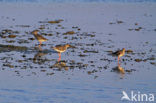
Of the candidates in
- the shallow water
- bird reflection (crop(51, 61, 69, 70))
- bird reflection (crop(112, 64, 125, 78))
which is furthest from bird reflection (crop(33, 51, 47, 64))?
bird reflection (crop(112, 64, 125, 78))

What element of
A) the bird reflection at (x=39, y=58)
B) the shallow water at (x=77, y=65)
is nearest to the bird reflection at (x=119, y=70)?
the shallow water at (x=77, y=65)

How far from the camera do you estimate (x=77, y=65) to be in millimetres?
19312

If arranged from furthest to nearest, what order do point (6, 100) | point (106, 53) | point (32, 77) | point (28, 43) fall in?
point (28, 43)
point (106, 53)
point (32, 77)
point (6, 100)

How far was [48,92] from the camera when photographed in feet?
49.8

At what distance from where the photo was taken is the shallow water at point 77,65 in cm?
1512

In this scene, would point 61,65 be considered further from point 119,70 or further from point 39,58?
point 119,70

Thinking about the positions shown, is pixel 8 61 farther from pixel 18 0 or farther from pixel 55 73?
pixel 18 0

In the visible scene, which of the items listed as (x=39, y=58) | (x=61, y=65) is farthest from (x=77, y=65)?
(x=39, y=58)

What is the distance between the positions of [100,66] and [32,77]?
337cm

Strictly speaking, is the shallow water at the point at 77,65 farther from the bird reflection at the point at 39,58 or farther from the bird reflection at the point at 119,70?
the bird reflection at the point at 119,70

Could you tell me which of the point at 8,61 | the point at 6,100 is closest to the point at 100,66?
the point at 8,61

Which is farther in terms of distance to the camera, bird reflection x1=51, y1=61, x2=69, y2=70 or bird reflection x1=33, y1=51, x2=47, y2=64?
bird reflection x1=33, y1=51, x2=47, y2=64

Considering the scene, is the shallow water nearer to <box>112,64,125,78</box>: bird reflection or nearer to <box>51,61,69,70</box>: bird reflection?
<box>51,61,69,70</box>: bird reflection

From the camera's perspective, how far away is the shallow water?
1512cm
